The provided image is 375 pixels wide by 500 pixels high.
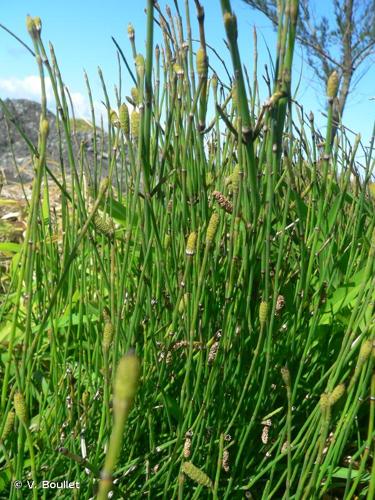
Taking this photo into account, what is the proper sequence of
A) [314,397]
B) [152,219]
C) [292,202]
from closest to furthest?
[152,219] → [314,397] → [292,202]

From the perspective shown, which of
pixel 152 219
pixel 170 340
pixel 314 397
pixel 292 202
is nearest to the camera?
pixel 152 219

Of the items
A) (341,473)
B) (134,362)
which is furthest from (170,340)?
(134,362)

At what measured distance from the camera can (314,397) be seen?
3.35 ft

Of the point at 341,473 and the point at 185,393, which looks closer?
the point at 185,393

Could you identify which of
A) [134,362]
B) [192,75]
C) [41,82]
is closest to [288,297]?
[192,75]

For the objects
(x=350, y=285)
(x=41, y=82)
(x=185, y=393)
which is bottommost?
(x=185, y=393)

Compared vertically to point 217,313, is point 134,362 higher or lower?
higher

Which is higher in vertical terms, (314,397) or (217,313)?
(217,313)

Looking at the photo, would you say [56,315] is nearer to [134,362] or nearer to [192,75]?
[192,75]

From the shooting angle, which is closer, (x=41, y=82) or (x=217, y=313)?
(x=41, y=82)

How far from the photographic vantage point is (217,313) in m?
0.98

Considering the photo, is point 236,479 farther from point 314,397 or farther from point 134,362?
point 134,362

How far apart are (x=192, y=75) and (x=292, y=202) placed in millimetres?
359

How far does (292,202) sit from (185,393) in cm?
53
